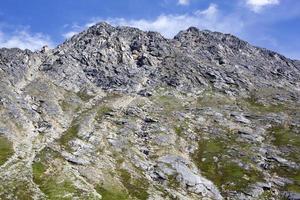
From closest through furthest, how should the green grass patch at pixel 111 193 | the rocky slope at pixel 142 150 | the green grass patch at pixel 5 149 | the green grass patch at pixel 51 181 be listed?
the green grass patch at pixel 51 181 < the green grass patch at pixel 111 193 < the rocky slope at pixel 142 150 < the green grass patch at pixel 5 149

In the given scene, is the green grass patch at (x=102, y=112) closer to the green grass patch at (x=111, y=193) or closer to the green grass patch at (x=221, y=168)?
the green grass patch at (x=221, y=168)

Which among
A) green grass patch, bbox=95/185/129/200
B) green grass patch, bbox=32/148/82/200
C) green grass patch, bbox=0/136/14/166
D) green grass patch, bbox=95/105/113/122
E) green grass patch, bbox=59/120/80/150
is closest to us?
green grass patch, bbox=32/148/82/200

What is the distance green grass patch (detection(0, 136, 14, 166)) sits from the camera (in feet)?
436

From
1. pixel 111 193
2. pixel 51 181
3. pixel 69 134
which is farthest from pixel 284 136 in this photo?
pixel 51 181

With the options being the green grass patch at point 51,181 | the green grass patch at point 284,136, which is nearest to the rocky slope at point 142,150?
the green grass patch at point 51,181

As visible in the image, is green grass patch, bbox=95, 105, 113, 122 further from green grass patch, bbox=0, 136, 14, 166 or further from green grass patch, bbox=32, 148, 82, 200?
green grass patch, bbox=32, 148, 82, 200

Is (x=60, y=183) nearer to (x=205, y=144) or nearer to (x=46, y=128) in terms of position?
(x=46, y=128)

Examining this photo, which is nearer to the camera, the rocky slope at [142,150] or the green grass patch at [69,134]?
the rocky slope at [142,150]

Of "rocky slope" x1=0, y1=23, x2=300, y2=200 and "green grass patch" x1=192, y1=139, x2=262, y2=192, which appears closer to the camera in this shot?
"rocky slope" x1=0, y1=23, x2=300, y2=200

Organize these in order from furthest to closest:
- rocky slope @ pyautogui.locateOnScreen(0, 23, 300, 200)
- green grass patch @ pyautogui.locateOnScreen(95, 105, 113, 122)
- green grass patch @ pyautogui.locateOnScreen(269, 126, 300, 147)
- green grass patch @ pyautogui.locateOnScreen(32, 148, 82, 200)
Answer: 1. green grass patch @ pyautogui.locateOnScreen(95, 105, 113, 122)
2. green grass patch @ pyautogui.locateOnScreen(269, 126, 300, 147)
3. rocky slope @ pyautogui.locateOnScreen(0, 23, 300, 200)
4. green grass patch @ pyautogui.locateOnScreen(32, 148, 82, 200)

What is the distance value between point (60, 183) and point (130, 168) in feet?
83.1

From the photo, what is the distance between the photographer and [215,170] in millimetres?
142500

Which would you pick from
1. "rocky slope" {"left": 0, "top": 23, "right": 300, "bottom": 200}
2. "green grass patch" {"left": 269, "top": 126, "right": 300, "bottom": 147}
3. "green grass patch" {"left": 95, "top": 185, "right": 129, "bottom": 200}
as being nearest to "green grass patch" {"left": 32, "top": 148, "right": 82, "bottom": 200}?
"rocky slope" {"left": 0, "top": 23, "right": 300, "bottom": 200}

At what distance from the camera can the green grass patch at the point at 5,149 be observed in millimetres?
132850
